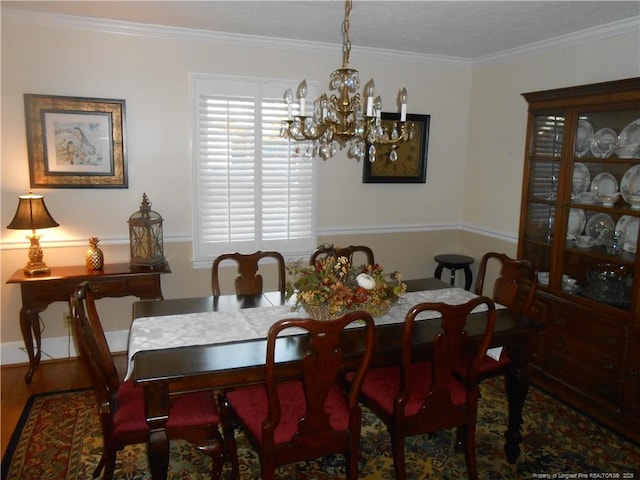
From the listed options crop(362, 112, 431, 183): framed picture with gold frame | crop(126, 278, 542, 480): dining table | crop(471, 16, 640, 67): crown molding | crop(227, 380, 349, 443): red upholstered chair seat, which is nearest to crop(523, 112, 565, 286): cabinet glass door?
crop(471, 16, 640, 67): crown molding

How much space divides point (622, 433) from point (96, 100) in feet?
13.5

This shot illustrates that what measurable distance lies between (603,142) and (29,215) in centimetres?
380

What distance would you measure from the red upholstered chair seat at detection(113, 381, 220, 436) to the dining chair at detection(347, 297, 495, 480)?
792 mm

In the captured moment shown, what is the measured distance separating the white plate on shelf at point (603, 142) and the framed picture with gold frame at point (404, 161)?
1.60 metres

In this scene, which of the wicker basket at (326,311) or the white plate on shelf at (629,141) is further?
the white plate on shelf at (629,141)

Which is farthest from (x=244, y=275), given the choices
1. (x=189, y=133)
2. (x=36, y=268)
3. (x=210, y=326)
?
(x=36, y=268)

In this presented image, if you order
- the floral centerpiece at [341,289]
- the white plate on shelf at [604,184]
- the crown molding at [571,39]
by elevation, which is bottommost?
the floral centerpiece at [341,289]

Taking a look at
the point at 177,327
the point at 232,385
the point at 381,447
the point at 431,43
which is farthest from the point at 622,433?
the point at 431,43

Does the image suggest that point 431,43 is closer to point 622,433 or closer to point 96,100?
point 96,100

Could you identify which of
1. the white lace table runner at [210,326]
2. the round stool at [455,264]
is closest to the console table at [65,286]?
the white lace table runner at [210,326]

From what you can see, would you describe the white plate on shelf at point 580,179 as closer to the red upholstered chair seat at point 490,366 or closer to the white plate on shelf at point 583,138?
the white plate on shelf at point 583,138

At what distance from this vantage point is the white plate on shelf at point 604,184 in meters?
3.18

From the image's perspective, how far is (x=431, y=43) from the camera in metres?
4.00

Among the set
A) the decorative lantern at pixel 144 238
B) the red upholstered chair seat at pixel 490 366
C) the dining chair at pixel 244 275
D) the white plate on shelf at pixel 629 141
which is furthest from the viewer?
the decorative lantern at pixel 144 238
